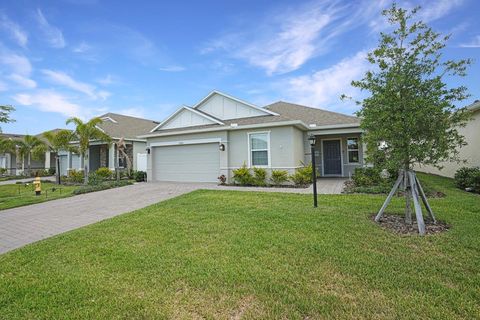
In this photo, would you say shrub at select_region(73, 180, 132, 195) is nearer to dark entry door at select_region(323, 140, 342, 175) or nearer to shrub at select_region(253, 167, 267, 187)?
shrub at select_region(253, 167, 267, 187)

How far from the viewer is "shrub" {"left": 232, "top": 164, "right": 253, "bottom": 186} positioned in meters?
12.4

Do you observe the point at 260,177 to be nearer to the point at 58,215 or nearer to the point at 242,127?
the point at 242,127

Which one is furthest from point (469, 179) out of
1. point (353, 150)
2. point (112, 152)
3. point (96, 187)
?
point (112, 152)

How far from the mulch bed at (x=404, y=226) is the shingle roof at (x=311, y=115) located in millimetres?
9206

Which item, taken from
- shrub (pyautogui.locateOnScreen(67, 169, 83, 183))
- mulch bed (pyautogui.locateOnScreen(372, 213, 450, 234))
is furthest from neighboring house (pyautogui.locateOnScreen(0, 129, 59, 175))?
mulch bed (pyautogui.locateOnScreen(372, 213, 450, 234))

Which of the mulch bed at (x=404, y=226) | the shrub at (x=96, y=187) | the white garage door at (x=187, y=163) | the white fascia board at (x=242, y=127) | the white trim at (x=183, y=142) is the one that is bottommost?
the mulch bed at (x=404, y=226)

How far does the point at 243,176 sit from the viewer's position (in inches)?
491

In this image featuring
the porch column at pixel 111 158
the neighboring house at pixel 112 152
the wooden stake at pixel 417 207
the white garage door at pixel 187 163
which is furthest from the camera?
the porch column at pixel 111 158

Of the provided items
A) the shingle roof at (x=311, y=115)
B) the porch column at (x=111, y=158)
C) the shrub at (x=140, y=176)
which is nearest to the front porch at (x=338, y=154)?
the shingle roof at (x=311, y=115)

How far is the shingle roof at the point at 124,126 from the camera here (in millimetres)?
19469

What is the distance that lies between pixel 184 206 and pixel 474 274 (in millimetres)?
6609

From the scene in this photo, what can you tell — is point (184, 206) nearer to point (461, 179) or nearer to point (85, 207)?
point (85, 207)

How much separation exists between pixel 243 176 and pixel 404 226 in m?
8.04

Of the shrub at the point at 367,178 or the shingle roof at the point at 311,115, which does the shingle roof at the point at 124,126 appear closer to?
the shingle roof at the point at 311,115
